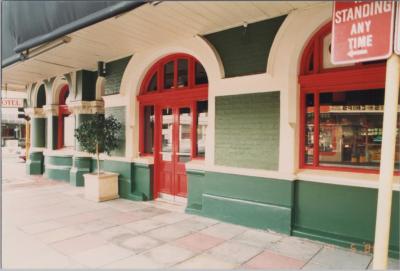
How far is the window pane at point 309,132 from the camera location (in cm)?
467

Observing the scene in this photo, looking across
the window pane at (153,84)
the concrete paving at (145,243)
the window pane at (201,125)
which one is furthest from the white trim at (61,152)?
the window pane at (201,125)

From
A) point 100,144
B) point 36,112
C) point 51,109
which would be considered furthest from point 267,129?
point 36,112

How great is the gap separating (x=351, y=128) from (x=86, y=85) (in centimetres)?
715

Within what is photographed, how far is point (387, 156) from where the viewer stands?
2279 mm

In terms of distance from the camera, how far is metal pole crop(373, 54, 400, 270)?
2246 mm

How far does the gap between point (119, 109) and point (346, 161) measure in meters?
5.20

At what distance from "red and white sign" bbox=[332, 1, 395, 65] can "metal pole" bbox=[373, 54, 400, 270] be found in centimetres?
15

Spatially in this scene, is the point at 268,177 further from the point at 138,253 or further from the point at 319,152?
the point at 138,253

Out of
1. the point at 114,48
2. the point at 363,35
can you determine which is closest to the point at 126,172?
the point at 114,48

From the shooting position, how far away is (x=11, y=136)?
3181 centimetres

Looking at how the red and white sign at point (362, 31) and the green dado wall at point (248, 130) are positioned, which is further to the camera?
the green dado wall at point (248, 130)

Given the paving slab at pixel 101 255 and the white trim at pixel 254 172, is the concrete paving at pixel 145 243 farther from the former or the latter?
the white trim at pixel 254 172

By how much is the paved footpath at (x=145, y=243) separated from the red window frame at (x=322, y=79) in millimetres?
1354

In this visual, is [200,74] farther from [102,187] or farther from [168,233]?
[102,187]
